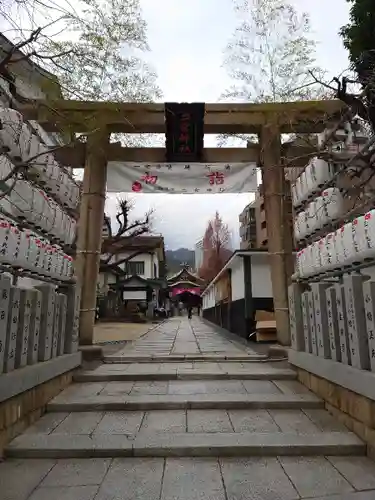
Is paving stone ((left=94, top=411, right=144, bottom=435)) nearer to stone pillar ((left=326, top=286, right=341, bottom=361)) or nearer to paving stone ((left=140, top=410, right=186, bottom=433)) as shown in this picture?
paving stone ((left=140, top=410, right=186, bottom=433))

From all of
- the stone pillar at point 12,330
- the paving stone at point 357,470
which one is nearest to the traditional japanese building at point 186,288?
the stone pillar at point 12,330

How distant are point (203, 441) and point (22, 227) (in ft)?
11.8

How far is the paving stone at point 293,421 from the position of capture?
376 centimetres

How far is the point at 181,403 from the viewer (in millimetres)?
4395

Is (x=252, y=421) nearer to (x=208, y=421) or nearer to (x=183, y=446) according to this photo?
(x=208, y=421)

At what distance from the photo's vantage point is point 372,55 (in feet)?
17.3

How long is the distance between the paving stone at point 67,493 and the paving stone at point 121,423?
0.95m

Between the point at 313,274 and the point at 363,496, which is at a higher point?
the point at 313,274

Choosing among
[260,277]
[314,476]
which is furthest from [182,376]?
[260,277]

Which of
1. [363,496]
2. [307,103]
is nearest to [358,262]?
[363,496]

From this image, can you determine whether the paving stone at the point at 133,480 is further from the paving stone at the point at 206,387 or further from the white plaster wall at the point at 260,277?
the white plaster wall at the point at 260,277

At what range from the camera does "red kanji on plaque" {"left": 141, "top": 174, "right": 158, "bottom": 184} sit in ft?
27.8

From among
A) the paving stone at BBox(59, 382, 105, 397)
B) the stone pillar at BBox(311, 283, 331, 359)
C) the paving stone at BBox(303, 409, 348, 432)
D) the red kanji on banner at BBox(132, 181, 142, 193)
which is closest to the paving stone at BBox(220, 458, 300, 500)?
the paving stone at BBox(303, 409, 348, 432)

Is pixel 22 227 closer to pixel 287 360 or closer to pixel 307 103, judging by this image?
pixel 287 360
